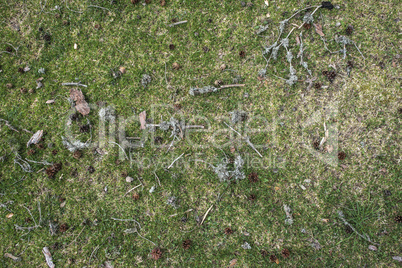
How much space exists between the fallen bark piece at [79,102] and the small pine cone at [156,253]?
2513 mm

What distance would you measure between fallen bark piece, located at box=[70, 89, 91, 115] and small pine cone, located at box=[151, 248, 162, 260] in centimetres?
251

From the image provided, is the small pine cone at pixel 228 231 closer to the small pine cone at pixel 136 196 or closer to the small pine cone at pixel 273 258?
the small pine cone at pixel 273 258

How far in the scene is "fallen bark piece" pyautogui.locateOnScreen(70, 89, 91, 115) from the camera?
11.5 ft

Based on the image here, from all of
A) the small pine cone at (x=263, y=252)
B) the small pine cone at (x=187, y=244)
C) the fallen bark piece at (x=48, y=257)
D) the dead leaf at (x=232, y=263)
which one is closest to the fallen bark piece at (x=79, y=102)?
the fallen bark piece at (x=48, y=257)

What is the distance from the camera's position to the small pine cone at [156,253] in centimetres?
323

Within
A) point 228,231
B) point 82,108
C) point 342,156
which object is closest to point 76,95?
point 82,108

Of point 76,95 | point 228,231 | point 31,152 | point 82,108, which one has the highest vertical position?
point 76,95

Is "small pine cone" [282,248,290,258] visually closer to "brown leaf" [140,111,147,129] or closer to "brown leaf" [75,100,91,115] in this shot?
"brown leaf" [140,111,147,129]

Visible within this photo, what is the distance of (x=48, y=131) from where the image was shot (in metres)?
3.54

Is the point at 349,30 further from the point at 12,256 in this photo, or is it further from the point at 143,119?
the point at 12,256

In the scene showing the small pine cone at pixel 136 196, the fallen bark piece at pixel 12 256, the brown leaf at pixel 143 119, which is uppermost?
the brown leaf at pixel 143 119

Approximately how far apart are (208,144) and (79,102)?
230 centimetres

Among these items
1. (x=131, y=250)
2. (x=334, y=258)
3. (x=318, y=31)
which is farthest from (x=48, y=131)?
(x=334, y=258)

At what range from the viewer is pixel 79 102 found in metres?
3.52
